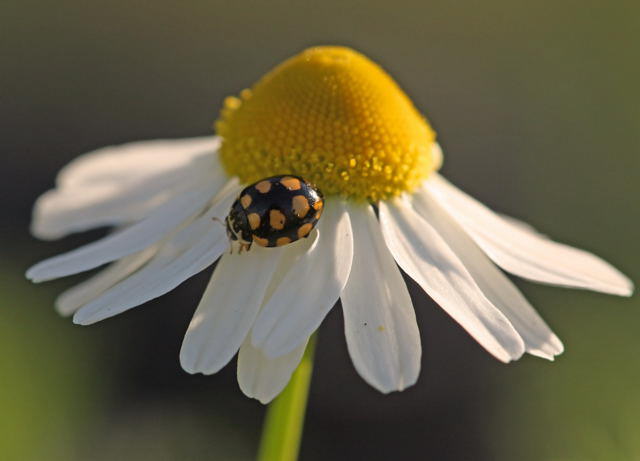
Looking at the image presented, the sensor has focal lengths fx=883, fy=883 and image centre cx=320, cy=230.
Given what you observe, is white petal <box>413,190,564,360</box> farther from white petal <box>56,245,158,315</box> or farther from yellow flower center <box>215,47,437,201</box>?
white petal <box>56,245,158,315</box>

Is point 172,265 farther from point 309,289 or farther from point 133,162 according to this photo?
point 133,162

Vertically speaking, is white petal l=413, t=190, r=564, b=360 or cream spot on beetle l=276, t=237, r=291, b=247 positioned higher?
cream spot on beetle l=276, t=237, r=291, b=247

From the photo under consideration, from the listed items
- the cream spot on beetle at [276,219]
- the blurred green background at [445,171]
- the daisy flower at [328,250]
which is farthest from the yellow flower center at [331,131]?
the blurred green background at [445,171]

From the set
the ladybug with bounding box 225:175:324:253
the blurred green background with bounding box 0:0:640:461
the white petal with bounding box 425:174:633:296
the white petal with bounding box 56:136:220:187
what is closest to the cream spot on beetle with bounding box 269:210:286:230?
the ladybug with bounding box 225:175:324:253

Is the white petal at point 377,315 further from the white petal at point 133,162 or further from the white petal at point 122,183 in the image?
the white petal at point 133,162

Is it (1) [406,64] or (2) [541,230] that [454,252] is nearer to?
(2) [541,230]

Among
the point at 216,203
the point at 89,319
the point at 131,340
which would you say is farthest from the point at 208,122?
the point at 89,319

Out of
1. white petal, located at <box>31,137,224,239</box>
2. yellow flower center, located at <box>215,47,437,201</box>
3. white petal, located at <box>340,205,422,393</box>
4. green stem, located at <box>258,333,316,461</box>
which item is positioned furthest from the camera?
white petal, located at <box>31,137,224,239</box>

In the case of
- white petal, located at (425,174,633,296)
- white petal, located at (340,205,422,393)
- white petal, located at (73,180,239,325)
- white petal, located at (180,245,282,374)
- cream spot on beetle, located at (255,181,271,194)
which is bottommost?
white petal, located at (425,174,633,296)
